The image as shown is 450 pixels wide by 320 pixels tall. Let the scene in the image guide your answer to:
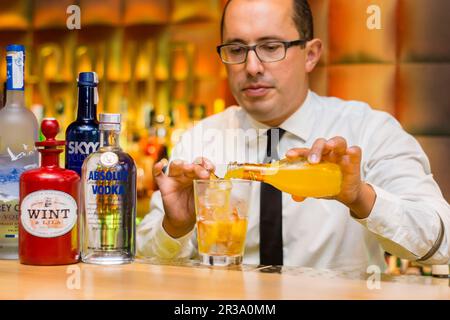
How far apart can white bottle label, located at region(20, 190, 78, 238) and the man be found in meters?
0.40

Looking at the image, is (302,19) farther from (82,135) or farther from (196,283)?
(196,283)

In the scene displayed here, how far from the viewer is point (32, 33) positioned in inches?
153

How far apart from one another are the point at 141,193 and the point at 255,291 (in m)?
2.74

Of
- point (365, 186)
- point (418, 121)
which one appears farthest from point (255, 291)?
point (418, 121)

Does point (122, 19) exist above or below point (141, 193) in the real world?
above

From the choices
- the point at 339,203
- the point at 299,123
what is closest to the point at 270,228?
the point at 339,203

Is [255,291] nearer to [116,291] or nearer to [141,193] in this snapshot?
[116,291]

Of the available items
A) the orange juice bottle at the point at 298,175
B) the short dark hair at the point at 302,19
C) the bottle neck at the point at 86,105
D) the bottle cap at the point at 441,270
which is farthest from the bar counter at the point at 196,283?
the short dark hair at the point at 302,19

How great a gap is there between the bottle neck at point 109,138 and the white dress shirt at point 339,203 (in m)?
0.36

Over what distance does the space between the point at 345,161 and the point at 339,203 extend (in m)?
0.82

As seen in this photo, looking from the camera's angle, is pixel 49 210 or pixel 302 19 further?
pixel 302 19

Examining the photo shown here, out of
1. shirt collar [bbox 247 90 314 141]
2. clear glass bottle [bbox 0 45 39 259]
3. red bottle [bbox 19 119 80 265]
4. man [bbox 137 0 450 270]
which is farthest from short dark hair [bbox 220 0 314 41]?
red bottle [bbox 19 119 80 265]

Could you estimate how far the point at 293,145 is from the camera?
6.68 feet

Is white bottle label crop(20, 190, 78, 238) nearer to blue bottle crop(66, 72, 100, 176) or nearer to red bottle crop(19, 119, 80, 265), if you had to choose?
red bottle crop(19, 119, 80, 265)
